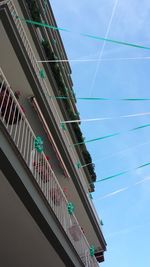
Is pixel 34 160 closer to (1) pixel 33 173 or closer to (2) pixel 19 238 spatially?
(1) pixel 33 173

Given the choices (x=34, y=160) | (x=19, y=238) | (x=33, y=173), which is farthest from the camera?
(x=34, y=160)

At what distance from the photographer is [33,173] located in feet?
16.2

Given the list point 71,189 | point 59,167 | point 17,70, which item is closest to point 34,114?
point 17,70

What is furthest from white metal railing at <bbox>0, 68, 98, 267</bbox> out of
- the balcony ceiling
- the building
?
the balcony ceiling

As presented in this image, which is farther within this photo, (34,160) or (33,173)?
(34,160)

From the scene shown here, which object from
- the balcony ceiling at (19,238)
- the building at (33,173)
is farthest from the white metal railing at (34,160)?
the balcony ceiling at (19,238)

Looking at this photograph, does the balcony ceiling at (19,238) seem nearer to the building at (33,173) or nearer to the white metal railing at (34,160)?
the building at (33,173)

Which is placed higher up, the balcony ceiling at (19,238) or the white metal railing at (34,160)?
the white metal railing at (34,160)

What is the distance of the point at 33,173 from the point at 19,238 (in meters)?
1.12

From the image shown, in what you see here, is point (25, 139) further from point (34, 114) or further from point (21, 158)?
point (34, 114)

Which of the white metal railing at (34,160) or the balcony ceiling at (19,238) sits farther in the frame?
the white metal railing at (34,160)

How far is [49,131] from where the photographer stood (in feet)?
28.3

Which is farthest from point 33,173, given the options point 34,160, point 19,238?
point 34,160

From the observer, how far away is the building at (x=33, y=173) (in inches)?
184
